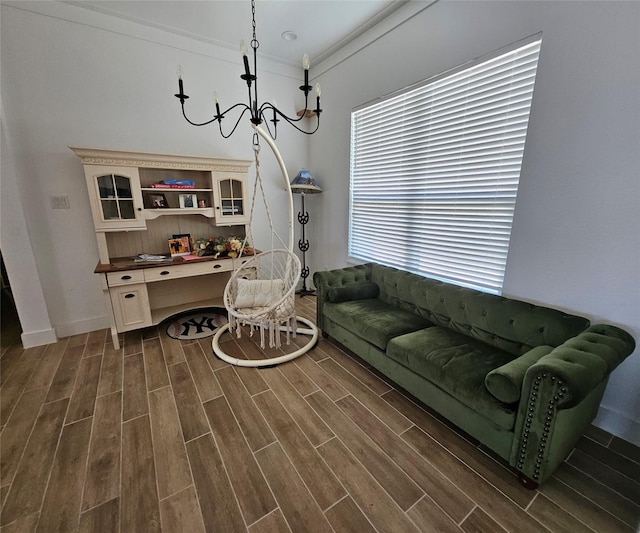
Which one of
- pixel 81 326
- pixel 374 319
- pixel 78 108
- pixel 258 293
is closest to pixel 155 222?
pixel 78 108

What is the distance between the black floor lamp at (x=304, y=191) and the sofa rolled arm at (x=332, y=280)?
1367mm

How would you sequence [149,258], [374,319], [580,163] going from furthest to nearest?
[149,258] → [374,319] → [580,163]

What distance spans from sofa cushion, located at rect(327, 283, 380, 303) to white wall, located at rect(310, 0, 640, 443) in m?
1.14

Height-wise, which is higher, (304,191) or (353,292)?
(304,191)

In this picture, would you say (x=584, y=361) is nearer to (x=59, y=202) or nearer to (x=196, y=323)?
(x=196, y=323)

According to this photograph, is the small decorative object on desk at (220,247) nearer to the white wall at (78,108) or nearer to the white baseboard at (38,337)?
the white wall at (78,108)

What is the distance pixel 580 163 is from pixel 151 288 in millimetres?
3951

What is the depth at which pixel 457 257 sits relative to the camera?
2367mm

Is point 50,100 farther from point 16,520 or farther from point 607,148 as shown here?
point 607,148

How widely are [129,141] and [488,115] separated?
3337 millimetres

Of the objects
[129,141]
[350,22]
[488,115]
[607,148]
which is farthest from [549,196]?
[129,141]

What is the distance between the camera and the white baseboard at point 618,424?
64.6 inches

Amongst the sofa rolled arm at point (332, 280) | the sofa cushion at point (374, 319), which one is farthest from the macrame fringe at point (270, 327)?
the sofa cushion at point (374, 319)

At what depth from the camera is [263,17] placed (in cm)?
264
